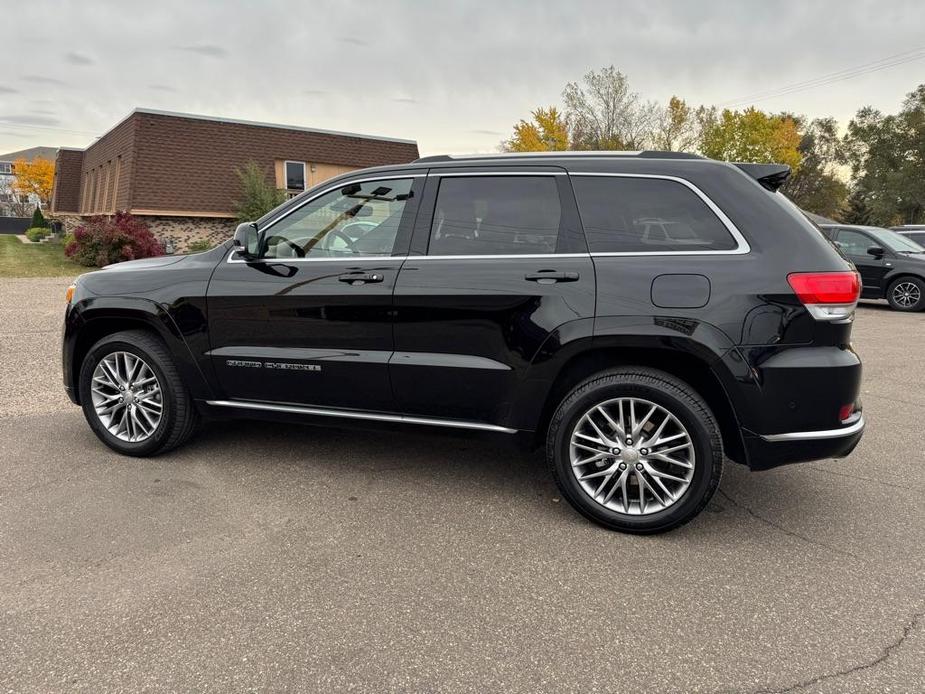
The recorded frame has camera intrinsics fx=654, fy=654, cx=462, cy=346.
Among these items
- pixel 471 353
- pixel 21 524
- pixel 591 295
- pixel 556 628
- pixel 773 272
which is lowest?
pixel 21 524

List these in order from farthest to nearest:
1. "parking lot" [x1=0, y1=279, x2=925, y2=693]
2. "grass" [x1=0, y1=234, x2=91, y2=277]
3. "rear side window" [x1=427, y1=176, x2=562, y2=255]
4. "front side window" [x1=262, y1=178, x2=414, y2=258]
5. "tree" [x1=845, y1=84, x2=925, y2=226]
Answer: "tree" [x1=845, y1=84, x2=925, y2=226] < "grass" [x1=0, y1=234, x2=91, y2=277] < "front side window" [x1=262, y1=178, x2=414, y2=258] < "rear side window" [x1=427, y1=176, x2=562, y2=255] < "parking lot" [x1=0, y1=279, x2=925, y2=693]

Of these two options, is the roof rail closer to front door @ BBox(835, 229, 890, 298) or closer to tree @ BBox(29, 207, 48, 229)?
front door @ BBox(835, 229, 890, 298)

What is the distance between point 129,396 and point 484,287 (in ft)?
8.37

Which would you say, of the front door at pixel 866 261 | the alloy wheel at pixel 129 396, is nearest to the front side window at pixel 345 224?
the alloy wheel at pixel 129 396

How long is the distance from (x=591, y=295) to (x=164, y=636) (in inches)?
95.4

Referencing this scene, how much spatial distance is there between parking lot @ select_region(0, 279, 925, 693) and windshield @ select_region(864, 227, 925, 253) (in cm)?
1046

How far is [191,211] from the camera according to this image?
74.1 ft

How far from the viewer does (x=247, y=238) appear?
12.9 ft

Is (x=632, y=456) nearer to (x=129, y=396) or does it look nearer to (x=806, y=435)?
(x=806, y=435)

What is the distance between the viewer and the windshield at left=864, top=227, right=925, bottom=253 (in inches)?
512

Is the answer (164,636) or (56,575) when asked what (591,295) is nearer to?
(164,636)

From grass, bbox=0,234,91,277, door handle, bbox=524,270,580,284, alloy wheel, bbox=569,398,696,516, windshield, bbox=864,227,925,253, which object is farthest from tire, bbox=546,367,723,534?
grass, bbox=0,234,91,277

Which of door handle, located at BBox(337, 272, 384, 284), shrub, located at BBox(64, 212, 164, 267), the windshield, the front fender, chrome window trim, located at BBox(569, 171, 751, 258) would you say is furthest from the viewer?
shrub, located at BBox(64, 212, 164, 267)

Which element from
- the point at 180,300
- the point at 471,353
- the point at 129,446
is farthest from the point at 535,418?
the point at 129,446
